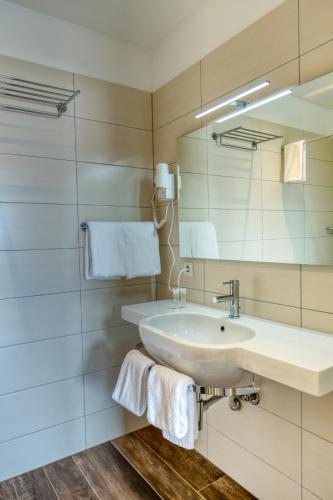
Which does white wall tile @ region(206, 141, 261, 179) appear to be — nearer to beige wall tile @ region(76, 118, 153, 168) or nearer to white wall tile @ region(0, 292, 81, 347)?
beige wall tile @ region(76, 118, 153, 168)

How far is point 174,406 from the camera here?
1.33m

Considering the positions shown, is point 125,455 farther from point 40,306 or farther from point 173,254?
point 173,254

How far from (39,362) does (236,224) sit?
1307 millimetres

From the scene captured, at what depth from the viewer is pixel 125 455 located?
198cm

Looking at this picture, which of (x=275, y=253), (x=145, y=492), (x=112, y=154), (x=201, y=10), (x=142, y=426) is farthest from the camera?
(x=142, y=426)

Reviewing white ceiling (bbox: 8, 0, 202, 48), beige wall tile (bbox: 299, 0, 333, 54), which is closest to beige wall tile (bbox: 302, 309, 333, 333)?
beige wall tile (bbox: 299, 0, 333, 54)

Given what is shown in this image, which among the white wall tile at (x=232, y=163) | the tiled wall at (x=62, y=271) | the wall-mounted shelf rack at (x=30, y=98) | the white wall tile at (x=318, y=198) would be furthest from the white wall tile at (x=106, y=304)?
the white wall tile at (x=318, y=198)

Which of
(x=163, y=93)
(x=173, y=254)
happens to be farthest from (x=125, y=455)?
(x=163, y=93)

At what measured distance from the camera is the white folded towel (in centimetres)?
156

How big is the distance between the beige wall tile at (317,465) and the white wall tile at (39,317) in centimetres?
130

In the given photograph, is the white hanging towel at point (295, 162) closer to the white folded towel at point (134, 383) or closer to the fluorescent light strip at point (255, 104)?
the fluorescent light strip at point (255, 104)

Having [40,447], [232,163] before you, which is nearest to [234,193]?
[232,163]

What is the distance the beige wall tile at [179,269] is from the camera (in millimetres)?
1938

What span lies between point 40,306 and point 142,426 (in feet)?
3.53
